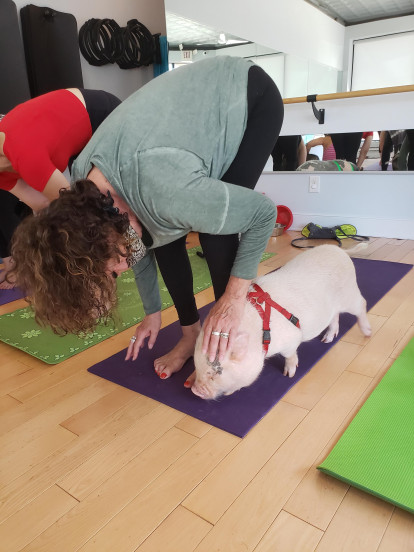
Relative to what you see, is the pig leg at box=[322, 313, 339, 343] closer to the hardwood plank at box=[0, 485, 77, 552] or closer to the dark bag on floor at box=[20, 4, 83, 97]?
the hardwood plank at box=[0, 485, 77, 552]

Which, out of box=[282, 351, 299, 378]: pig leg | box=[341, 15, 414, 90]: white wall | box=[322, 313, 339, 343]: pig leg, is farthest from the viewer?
box=[341, 15, 414, 90]: white wall

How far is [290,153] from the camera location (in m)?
3.22

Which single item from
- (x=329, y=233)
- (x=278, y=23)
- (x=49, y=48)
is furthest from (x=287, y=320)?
(x=278, y=23)

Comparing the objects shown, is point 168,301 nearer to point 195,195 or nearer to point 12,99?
point 195,195

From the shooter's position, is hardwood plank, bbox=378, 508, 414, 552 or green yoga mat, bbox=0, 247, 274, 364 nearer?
hardwood plank, bbox=378, 508, 414, 552

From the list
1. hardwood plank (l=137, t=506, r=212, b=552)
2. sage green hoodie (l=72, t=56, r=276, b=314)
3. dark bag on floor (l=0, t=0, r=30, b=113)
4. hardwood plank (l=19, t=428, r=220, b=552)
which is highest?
dark bag on floor (l=0, t=0, r=30, b=113)

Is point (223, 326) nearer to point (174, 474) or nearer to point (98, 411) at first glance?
point (174, 474)

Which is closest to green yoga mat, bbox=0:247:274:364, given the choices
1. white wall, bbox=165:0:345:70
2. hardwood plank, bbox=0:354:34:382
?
hardwood plank, bbox=0:354:34:382

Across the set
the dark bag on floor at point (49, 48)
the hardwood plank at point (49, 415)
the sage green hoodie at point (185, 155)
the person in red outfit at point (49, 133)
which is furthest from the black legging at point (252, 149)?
the dark bag on floor at point (49, 48)

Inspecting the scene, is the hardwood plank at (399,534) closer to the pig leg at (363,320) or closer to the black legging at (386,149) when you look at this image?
the pig leg at (363,320)

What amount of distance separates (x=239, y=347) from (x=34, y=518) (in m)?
0.58

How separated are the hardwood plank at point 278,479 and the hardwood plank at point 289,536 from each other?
14mm

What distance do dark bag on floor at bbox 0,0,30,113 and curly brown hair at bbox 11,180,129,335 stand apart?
6.82 ft

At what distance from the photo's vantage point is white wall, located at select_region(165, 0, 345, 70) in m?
3.12
